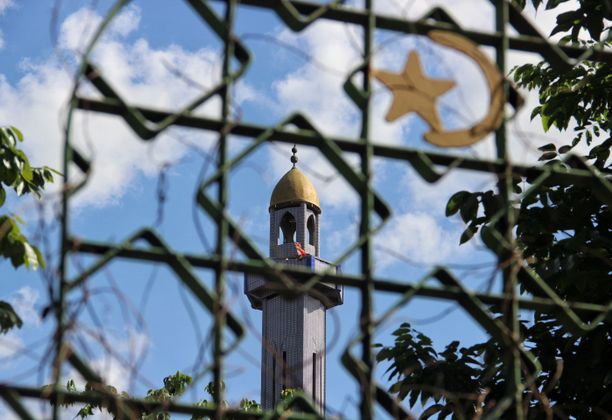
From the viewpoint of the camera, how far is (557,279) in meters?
8.33

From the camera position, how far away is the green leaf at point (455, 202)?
8.57 metres

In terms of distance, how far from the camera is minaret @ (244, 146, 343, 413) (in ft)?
161

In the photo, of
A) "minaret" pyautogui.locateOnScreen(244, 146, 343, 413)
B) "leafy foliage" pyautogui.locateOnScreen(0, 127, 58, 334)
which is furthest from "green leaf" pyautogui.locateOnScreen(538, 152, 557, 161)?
"minaret" pyautogui.locateOnScreen(244, 146, 343, 413)

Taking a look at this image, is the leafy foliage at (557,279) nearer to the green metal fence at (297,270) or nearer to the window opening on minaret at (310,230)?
the green metal fence at (297,270)

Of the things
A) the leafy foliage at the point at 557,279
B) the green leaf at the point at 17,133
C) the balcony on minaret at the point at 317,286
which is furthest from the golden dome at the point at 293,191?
the green leaf at the point at 17,133

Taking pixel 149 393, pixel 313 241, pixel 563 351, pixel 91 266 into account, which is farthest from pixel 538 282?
pixel 313 241

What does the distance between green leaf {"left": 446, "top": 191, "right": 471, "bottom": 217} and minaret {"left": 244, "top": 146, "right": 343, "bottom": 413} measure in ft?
129

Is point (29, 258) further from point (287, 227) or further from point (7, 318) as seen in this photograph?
point (287, 227)

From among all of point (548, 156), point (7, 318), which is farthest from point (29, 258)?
point (548, 156)

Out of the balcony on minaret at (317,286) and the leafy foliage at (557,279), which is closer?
the leafy foliage at (557,279)

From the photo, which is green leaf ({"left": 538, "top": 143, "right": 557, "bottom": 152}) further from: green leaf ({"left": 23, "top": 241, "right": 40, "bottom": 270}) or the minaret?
the minaret

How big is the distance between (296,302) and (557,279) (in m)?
42.7

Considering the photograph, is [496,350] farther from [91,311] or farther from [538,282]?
[91,311]

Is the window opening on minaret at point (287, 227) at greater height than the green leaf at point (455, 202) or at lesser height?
greater
